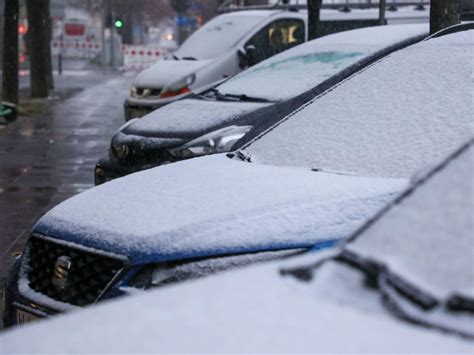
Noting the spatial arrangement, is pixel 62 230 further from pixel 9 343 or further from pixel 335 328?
pixel 335 328

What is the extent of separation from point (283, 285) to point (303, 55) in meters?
7.37

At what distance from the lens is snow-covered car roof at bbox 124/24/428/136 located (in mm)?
9359

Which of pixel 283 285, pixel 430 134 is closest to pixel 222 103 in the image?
pixel 430 134

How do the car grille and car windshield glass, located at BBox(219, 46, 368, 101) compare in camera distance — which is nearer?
the car grille

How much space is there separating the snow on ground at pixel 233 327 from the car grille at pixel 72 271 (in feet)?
5.39

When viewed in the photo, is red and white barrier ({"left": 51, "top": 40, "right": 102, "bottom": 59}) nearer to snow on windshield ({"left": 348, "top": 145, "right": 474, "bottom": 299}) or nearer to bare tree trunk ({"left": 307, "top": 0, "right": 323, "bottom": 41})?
bare tree trunk ({"left": 307, "top": 0, "right": 323, "bottom": 41})

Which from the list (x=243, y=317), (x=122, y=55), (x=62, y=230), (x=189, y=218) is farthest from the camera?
(x=122, y=55)

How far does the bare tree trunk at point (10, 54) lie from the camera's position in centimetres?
2180

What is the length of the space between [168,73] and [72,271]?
11197 millimetres

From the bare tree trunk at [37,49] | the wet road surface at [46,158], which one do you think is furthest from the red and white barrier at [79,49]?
the wet road surface at [46,158]

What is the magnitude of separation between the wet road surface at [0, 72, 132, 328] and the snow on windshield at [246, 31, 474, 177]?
2.17 meters

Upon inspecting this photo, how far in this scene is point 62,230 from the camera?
16.0 feet

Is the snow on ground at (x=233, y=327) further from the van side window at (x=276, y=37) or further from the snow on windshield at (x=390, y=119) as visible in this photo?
the van side window at (x=276, y=37)

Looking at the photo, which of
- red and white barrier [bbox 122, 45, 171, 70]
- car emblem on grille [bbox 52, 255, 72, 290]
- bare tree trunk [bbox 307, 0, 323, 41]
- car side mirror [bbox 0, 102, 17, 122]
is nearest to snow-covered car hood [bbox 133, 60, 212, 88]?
bare tree trunk [bbox 307, 0, 323, 41]
